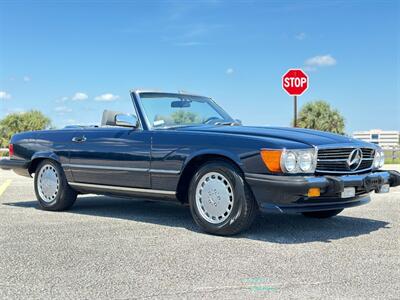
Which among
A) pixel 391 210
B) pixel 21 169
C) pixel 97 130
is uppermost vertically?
pixel 97 130

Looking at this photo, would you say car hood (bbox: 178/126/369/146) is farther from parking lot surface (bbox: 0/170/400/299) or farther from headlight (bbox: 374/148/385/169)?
parking lot surface (bbox: 0/170/400/299)

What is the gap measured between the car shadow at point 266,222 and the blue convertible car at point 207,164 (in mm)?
269

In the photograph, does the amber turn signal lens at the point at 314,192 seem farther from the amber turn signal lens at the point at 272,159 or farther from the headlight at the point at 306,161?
the amber turn signal lens at the point at 272,159

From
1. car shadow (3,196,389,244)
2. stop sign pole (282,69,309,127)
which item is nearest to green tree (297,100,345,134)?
stop sign pole (282,69,309,127)

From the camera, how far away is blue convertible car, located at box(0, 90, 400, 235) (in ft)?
16.5

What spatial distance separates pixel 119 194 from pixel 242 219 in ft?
6.17

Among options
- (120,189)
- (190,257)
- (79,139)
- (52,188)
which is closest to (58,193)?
(52,188)

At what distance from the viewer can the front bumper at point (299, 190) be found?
491cm

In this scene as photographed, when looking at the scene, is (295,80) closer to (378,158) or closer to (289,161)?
(378,158)

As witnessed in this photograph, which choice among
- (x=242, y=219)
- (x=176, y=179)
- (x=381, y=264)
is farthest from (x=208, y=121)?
(x=381, y=264)

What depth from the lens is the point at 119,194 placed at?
6.45m

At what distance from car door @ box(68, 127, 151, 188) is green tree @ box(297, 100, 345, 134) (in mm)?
63653

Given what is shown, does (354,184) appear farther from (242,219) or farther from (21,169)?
(21,169)

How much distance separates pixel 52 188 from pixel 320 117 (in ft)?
214
